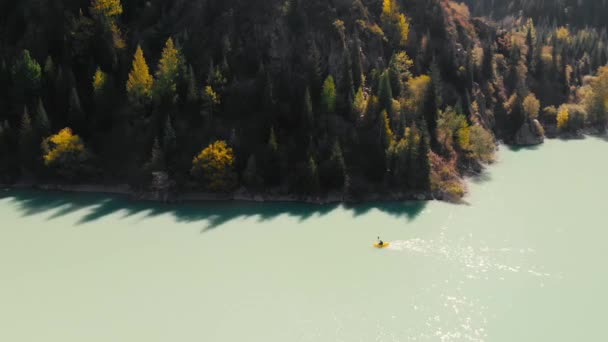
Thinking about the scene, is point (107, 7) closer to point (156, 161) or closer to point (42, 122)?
point (42, 122)

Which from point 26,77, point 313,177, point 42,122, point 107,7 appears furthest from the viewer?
point 107,7

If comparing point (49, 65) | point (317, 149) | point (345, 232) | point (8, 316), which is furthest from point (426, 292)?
point (49, 65)

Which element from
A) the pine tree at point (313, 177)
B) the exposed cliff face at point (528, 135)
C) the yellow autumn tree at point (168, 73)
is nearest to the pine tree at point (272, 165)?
the pine tree at point (313, 177)

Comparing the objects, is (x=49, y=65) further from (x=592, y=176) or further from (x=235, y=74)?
(x=592, y=176)

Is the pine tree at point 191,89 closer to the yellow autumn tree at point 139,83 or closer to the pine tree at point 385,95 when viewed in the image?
the yellow autumn tree at point 139,83

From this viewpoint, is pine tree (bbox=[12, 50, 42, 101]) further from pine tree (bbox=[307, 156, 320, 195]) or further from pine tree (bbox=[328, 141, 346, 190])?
pine tree (bbox=[328, 141, 346, 190])

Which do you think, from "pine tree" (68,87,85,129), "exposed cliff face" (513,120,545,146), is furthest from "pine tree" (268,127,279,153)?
"exposed cliff face" (513,120,545,146)

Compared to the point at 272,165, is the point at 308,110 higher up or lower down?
higher up

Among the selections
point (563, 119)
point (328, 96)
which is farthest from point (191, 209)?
point (563, 119)
